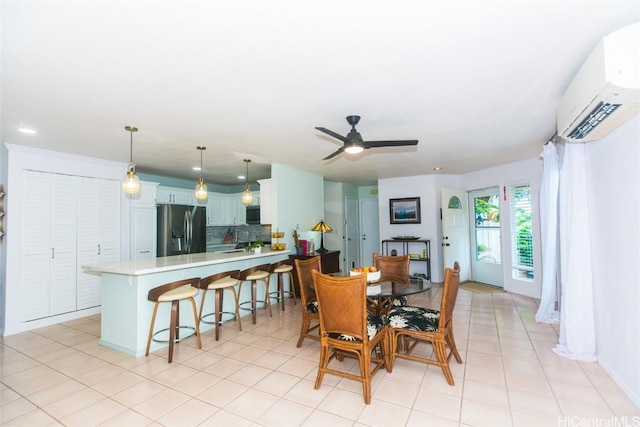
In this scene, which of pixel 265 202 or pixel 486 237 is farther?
pixel 486 237

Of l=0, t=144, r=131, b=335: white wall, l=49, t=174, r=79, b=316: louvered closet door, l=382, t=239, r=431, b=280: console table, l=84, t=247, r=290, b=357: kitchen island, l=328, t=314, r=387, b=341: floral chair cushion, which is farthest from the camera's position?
l=382, t=239, r=431, b=280: console table

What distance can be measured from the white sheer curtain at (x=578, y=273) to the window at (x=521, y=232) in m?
2.67

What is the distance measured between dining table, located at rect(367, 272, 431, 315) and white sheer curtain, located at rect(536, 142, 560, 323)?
182 cm

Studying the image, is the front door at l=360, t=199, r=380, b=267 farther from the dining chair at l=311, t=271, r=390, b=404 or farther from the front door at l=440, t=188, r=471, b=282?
the dining chair at l=311, t=271, r=390, b=404

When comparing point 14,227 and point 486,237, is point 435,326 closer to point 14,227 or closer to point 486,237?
point 486,237

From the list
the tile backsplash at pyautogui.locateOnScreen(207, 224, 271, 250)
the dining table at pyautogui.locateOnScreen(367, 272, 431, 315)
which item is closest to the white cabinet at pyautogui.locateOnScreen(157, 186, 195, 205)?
the tile backsplash at pyautogui.locateOnScreen(207, 224, 271, 250)

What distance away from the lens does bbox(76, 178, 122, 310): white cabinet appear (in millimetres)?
4539

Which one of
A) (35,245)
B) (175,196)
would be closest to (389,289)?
(35,245)

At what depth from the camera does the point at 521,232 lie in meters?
5.55

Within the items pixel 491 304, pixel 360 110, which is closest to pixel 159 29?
pixel 360 110

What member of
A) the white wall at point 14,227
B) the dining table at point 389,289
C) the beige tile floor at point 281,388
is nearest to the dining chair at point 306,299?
the beige tile floor at point 281,388

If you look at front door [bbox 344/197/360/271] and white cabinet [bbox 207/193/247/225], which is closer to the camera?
white cabinet [bbox 207/193/247/225]

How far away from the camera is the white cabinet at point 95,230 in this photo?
4.54 metres

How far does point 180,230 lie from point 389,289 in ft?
14.9
